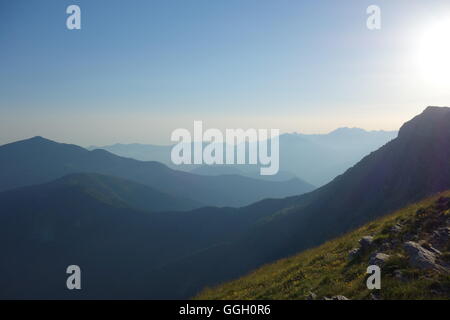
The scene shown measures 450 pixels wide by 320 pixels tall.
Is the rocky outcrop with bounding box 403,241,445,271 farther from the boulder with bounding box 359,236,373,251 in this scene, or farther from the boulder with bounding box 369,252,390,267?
the boulder with bounding box 359,236,373,251

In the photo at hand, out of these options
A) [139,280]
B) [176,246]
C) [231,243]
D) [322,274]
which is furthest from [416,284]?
[176,246]

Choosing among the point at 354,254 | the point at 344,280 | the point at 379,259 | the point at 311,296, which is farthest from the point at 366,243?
the point at 311,296

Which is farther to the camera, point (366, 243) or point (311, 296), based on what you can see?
point (366, 243)

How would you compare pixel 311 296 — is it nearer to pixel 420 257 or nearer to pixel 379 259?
pixel 379 259

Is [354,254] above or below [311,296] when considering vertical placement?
above

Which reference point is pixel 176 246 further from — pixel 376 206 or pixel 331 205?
pixel 376 206

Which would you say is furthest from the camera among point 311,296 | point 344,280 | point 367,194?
point 367,194

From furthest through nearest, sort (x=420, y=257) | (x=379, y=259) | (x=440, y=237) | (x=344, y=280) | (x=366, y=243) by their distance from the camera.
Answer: (x=366, y=243), (x=440, y=237), (x=344, y=280), (x=379, y=259), (x=420, y=257)

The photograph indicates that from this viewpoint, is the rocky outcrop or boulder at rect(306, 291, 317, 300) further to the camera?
boulder at rect(306, 291, 317, 300)

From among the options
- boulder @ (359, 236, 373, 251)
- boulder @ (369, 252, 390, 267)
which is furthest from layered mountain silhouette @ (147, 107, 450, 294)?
boulder @ (369, 252, 390, 267)
